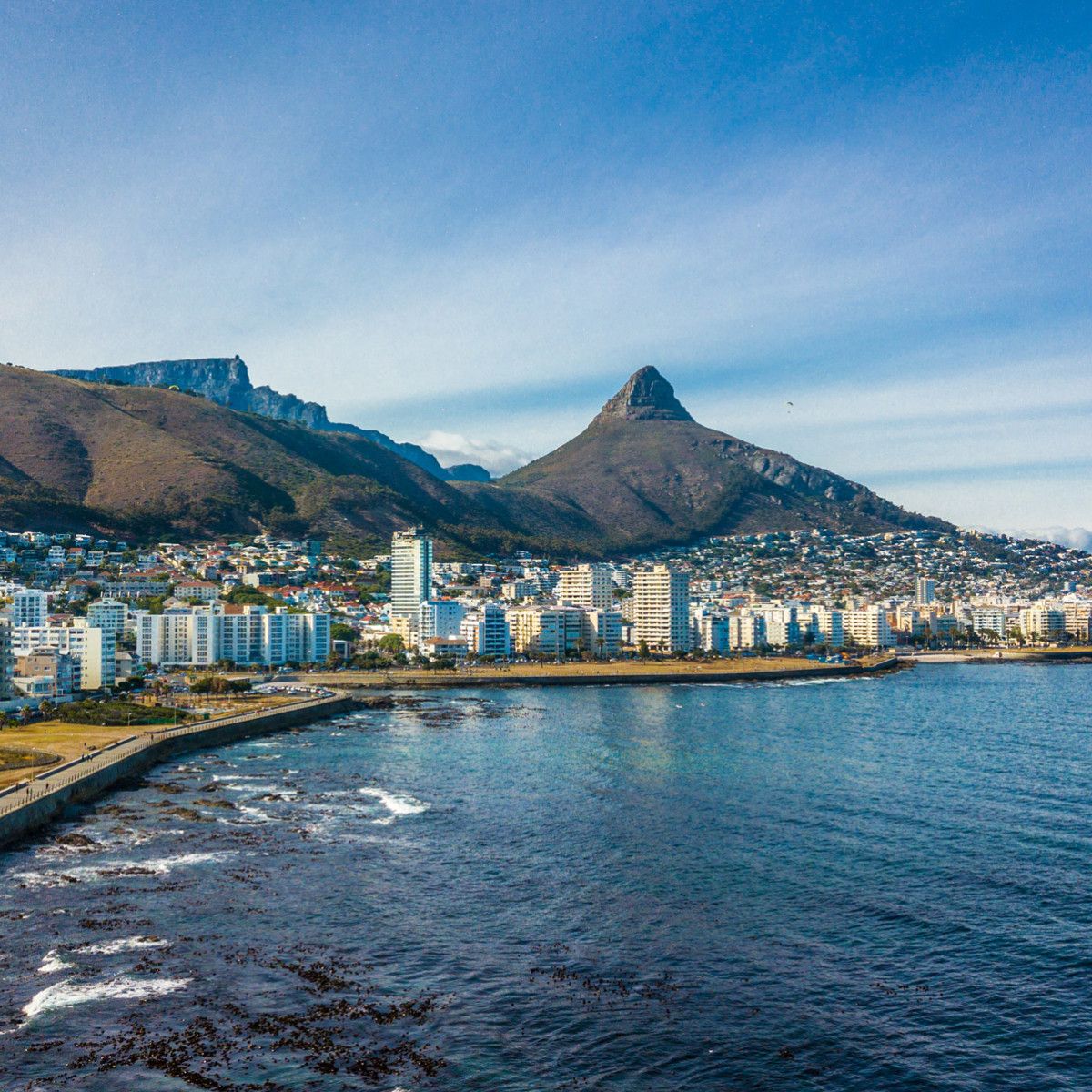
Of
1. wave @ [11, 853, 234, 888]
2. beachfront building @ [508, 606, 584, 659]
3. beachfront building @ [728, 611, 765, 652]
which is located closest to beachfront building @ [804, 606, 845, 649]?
beachfront building @ [728, 611, 765, 652]

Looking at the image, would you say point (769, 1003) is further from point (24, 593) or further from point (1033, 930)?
point (24, 593)

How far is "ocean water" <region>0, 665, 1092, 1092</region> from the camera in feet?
71.3

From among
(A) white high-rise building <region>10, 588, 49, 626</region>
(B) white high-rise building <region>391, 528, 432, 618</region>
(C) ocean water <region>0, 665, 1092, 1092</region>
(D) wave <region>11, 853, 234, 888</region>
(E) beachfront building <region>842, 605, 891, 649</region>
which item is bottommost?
(C) ocean water <region>0, 665, 1092, 1092</region>

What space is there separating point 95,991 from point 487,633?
124976mm

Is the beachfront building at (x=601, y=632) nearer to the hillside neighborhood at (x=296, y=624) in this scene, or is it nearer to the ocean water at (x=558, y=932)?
the hillside neighborhood at (x=296, y=624)

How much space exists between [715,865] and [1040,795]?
22174 millimetres

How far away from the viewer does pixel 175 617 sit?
410ft

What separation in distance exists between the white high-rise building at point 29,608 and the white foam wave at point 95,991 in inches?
4067

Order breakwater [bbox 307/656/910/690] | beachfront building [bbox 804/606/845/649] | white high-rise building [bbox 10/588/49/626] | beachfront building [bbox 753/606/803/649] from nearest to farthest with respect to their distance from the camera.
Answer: breakwater [bbox 307/656/910/690], white high-rise building [bbox 10/588/49/626], beachfront building [bbox 753/606/803/649], beachfront building [bbox 804/606/845/649]

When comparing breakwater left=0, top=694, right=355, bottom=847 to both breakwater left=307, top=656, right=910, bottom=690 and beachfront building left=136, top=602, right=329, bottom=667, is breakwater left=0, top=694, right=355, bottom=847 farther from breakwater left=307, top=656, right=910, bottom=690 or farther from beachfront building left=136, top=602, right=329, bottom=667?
beachfront building left=136, top=602, right=329, bottom=667

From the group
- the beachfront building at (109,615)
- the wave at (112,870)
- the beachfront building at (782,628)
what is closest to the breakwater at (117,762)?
the wave at (112,870)

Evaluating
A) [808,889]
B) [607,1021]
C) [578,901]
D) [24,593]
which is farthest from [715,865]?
[24,593]

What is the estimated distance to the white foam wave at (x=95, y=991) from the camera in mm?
23859

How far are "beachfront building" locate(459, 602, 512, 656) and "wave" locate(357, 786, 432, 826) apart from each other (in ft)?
314
